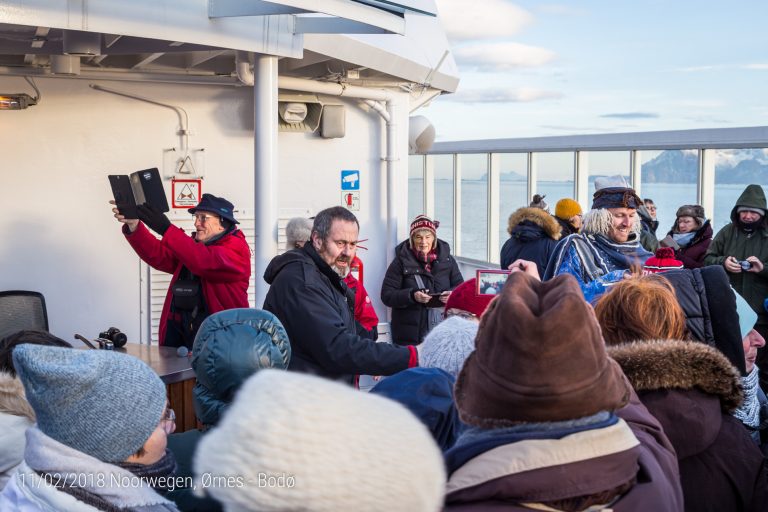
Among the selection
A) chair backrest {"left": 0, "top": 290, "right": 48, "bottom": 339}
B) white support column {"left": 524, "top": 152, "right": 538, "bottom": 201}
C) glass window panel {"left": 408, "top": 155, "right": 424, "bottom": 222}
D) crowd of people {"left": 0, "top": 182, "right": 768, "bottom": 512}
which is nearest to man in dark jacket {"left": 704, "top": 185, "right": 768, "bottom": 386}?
crowd of people {"left": 0, "top": 182, "right": 768, "bottom": 512}

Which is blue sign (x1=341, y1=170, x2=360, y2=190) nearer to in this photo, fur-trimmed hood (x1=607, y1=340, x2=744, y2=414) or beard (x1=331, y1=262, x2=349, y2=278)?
beard (x1=331, y1=262, x2=349, y2=278)

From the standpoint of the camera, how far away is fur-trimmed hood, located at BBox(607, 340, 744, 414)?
250 centimetres

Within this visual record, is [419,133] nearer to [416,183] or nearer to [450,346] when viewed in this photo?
[450,346]

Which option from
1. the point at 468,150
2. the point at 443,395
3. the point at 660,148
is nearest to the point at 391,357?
the point at 443,395

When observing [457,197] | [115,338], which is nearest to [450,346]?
[115,338]

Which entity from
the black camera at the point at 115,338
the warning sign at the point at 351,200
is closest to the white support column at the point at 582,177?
the warning sign at the point at 351,200

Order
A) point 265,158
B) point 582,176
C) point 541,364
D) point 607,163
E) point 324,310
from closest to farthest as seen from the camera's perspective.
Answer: point 541,364 → point 324,310 → point 265,158 → point 607,163 → point 582,176

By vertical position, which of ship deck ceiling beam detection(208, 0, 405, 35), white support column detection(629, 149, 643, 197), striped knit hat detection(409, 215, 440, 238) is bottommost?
striped knit hat detection(409, 215, 440, 238)

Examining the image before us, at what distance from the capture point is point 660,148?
9.18 metres

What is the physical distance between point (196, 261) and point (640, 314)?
3103 mm

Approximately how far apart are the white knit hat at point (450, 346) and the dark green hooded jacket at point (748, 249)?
5.01m

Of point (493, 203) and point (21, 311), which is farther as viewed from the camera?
point (493, 203)

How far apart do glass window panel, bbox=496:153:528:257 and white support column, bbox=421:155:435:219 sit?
8.74ft

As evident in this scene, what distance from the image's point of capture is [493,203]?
524 inches
